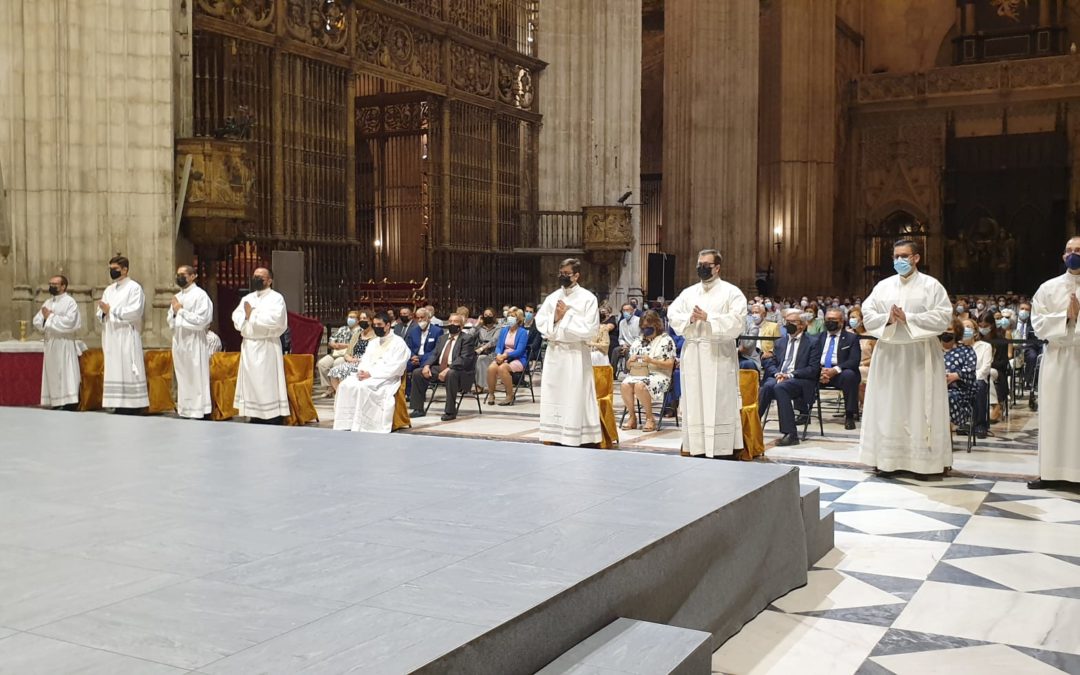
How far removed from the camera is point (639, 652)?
3.09 meters

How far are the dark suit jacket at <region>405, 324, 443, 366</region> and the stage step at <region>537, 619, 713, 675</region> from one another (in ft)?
28.9

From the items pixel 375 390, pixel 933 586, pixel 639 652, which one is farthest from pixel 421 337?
pixel 639 652

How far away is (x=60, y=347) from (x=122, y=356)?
32.2 inches

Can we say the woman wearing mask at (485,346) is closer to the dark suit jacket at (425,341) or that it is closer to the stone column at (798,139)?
the dark suit jacket at (425,341)

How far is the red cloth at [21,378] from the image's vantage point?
11.4 metres

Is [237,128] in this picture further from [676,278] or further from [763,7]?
[763,7]

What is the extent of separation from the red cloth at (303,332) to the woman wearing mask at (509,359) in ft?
7.11

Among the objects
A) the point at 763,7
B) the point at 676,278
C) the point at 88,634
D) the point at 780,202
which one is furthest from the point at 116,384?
the point at 763,7

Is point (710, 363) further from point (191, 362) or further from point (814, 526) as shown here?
point (191, 362)

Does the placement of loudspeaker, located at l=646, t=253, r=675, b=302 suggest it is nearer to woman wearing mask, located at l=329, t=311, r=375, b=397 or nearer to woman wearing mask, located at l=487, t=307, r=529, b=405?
woman wearing mask, located at l=487, t=307, r=529, b=405

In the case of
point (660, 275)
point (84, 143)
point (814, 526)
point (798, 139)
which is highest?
point (798, 139)

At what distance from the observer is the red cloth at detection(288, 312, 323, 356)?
12.5 m

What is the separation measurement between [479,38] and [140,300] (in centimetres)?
973

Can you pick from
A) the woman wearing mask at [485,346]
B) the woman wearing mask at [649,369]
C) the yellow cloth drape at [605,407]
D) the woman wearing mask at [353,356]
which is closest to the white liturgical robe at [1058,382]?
the yellow cloth drape at [605,407]
